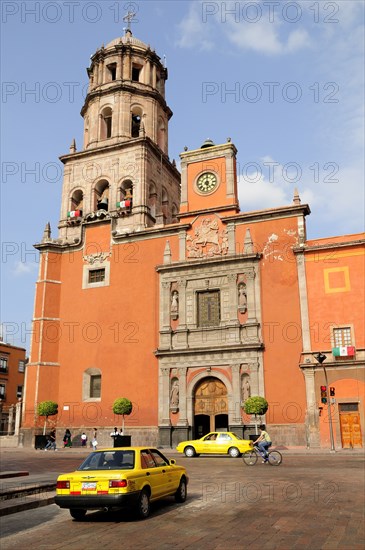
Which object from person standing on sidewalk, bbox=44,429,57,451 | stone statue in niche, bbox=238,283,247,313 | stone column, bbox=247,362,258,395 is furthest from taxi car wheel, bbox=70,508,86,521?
person standing on sidewalk, bbox=44,429,57,451

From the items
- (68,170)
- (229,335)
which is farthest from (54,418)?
(68,170)

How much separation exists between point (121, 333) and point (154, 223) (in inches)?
356

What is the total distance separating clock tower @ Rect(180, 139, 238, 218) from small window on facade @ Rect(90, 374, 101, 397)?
11.7 m

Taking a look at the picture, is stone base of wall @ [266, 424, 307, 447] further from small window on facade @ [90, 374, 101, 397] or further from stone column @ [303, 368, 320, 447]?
small window on facade @ [90, 374, 101, 397]

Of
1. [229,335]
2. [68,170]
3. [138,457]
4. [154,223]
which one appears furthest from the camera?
[68,170]

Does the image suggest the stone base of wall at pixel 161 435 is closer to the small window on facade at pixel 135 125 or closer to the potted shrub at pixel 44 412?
the potted shrub at pixel 44 412

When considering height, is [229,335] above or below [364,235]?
below

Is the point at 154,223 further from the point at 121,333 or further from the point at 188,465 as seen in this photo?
the point at 188,465

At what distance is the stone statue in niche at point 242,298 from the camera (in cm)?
2998

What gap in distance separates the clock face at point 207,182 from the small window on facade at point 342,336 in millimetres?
12035

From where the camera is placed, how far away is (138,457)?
929 centimetres

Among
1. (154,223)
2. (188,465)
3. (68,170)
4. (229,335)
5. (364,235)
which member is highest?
(68,170)

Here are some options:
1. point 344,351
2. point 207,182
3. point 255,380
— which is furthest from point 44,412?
point 344,351

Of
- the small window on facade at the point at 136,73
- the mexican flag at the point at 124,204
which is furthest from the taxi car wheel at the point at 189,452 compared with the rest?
the small window on facade at the point at 136,73
